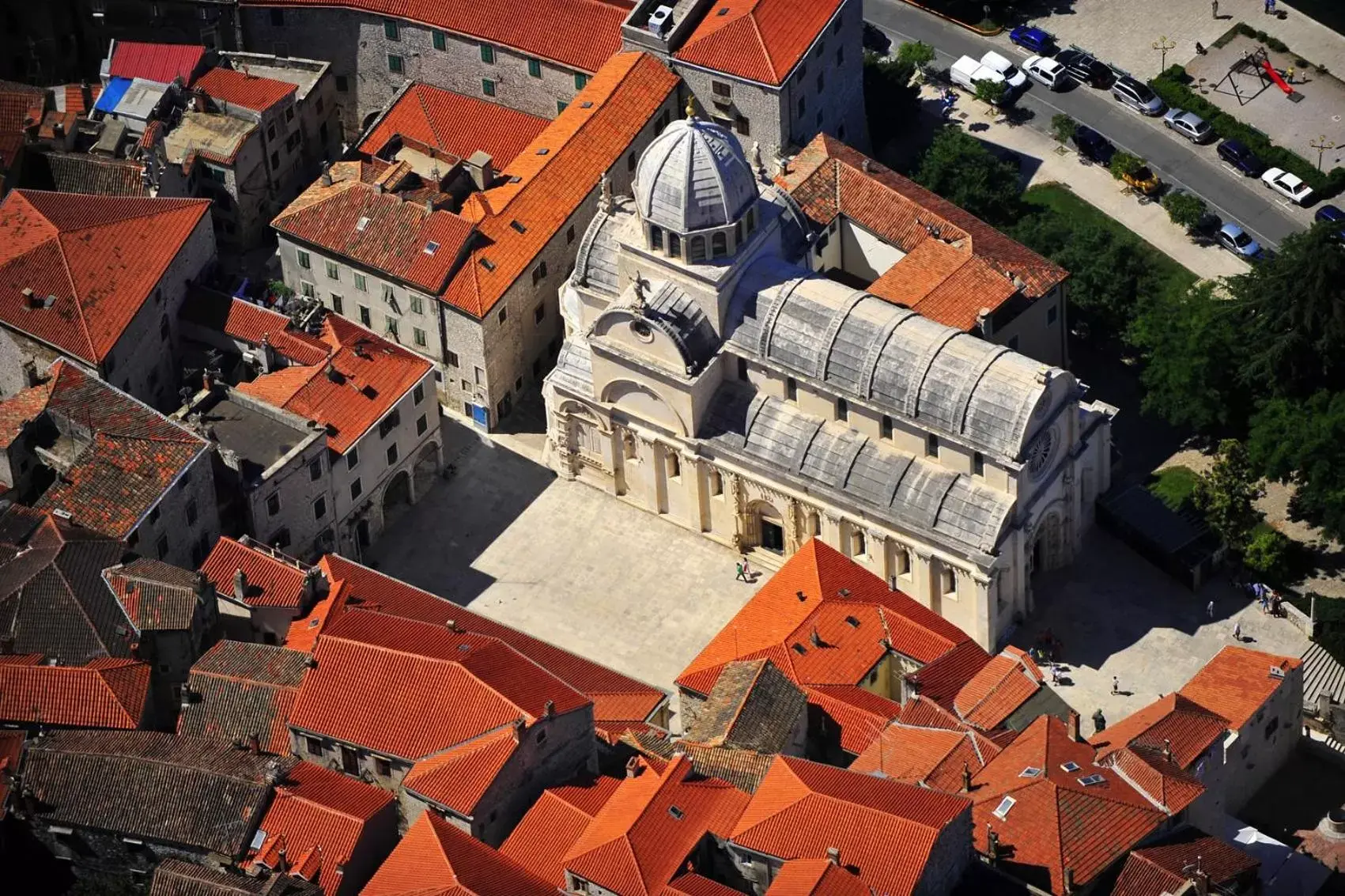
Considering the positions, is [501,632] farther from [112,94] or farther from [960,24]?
[960,24]

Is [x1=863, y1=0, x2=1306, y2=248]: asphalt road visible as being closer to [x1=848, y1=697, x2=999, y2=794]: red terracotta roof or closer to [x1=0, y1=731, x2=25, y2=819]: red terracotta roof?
[x1=848, y1=697, x2=999, y2=794]: red terracotta roof

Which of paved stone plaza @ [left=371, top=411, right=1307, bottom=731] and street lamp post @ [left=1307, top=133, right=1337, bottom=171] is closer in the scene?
paved stone plaza @ [left=371, top=411, right=1307, bottom=731]

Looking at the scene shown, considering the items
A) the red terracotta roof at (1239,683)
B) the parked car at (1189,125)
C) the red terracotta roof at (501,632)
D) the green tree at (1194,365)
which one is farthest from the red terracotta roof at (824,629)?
the parked car at (1189,125)

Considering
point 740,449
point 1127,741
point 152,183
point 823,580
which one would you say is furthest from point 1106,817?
point 152,183

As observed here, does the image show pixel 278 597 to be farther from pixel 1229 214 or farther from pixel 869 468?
pixel 1229 214

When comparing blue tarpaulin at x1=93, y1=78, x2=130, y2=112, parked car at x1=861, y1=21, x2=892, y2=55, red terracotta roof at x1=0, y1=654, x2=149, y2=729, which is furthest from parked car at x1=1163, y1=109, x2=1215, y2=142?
red terracotta roof at x1=0, y1=654, x2=149, y2=729
